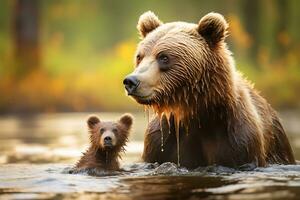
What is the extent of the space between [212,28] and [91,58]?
27.6 meters

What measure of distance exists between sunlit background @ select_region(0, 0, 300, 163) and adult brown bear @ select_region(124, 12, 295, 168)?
18.6 feet

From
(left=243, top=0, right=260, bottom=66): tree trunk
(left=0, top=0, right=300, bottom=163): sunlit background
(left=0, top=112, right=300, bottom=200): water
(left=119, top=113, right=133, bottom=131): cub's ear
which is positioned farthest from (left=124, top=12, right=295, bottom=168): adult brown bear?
(left=243, top=0, right=260, bottom=66): tree trunk

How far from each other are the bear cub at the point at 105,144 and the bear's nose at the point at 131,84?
5.37 ft

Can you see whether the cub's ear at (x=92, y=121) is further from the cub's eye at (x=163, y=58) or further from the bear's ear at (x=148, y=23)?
the cub's eye at (x=163, y=58)

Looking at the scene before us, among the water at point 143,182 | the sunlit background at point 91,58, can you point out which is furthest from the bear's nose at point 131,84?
the sunlit background at point 91,58

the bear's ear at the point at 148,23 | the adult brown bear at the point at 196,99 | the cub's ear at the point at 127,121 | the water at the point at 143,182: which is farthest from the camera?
the cub's ear at the point at 127,121

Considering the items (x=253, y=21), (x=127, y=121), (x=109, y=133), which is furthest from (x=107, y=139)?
(x=253, y=21)

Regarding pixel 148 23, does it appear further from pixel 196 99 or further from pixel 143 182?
pixel 143 182

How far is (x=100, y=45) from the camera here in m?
37.8

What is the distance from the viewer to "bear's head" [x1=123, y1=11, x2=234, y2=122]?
27.5ft

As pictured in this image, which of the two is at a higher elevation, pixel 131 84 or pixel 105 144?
pixel 131 84

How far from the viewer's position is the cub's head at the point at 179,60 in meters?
8.30

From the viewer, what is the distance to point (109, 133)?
9812mm

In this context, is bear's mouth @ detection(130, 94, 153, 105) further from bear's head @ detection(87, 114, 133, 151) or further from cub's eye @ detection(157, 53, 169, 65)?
bear's head @ detection(87, 114, 133, 151)
